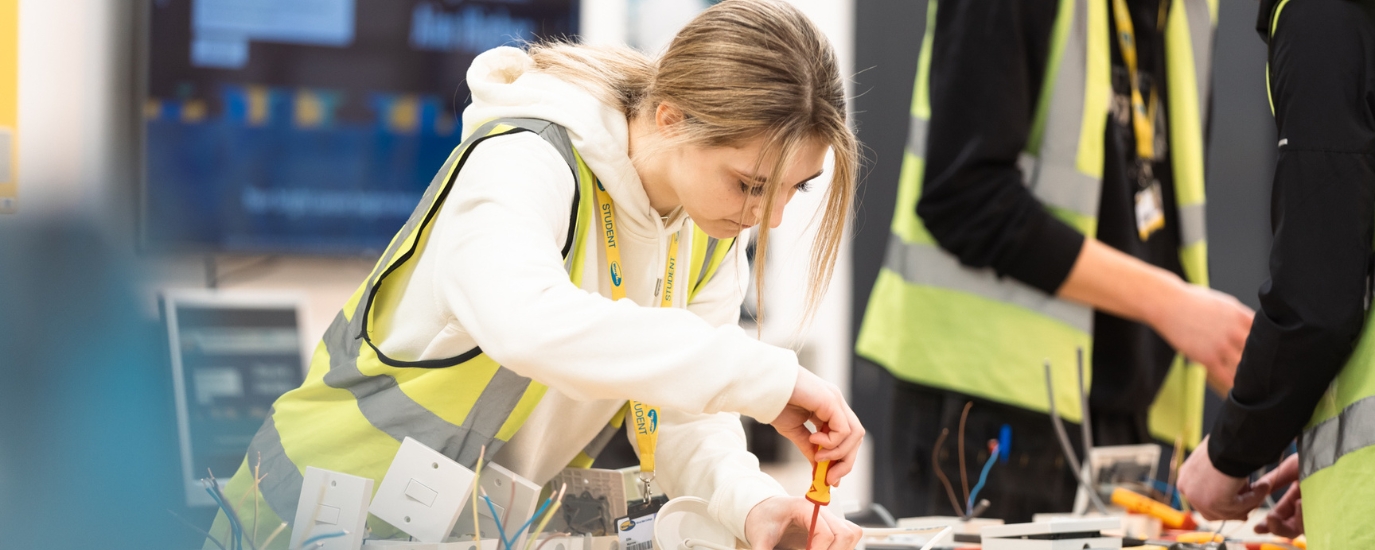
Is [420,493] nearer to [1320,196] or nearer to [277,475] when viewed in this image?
[277,475]

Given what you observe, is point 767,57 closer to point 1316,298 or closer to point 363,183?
point 1316,298

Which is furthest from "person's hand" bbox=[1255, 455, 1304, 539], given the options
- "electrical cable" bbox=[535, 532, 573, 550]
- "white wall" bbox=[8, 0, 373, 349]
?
"white wall" bbox=[8, 0, 373, 349]

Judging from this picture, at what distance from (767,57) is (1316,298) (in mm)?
536

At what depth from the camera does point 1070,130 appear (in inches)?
62.5

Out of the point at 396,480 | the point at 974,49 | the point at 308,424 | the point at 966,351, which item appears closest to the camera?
the point at 396,480

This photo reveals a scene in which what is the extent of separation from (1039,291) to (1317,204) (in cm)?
64

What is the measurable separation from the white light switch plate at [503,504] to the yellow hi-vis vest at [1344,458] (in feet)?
2.29

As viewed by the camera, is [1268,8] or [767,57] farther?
[1268,8]

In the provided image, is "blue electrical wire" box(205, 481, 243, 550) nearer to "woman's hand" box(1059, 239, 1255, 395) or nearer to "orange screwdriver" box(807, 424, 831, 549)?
"orange screwdriver" box(807, 424, 831, 549)

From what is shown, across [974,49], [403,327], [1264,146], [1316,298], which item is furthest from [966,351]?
[1264,146]

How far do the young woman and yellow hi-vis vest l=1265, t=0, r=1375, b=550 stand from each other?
42cm

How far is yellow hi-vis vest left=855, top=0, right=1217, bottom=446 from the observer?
5.21 feet

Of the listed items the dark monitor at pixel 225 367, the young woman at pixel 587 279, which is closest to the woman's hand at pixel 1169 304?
the young woman at pixel 587 279

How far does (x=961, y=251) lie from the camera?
163cm
